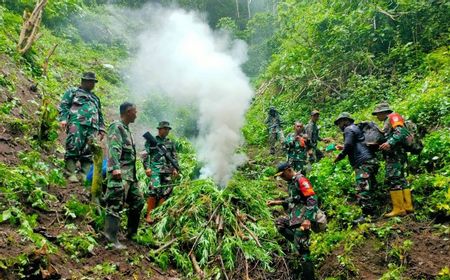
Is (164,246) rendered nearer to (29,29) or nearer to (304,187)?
(304,187)

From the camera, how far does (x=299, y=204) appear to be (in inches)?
200

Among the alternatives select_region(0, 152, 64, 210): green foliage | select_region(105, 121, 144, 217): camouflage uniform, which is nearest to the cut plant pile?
select_region(105, 121, 144, 217): camouflage uniform

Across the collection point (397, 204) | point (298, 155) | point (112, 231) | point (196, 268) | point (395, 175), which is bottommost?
point (196, 268)

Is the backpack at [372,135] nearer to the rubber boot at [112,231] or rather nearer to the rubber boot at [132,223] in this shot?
the rubber boot at [132,223]

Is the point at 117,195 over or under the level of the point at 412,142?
under

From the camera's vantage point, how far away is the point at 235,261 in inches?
207

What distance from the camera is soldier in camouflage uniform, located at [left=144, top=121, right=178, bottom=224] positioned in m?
6.78

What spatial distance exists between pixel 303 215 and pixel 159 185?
2.98m

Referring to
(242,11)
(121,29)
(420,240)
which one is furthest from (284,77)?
(242,11)

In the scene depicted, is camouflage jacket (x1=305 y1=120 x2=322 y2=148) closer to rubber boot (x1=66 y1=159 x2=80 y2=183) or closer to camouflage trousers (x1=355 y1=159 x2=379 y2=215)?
camouflage trousers (x1=355 y1=159 x2=379 y2=215)

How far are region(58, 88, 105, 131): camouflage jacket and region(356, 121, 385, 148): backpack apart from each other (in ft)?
14.9

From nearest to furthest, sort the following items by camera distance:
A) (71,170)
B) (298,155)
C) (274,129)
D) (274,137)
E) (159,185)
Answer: (71,170)
(159,185)
(298,155)
(274,137)
(274,129)

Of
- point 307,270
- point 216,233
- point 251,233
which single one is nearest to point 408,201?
point 307,270

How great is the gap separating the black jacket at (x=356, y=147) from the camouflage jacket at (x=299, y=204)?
1.60m
